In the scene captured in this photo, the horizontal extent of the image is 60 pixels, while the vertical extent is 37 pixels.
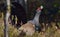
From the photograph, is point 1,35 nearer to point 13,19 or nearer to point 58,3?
point 13,19

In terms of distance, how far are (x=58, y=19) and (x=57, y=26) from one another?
330 mm

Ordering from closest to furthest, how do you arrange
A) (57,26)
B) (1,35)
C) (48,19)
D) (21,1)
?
(1,35), (57,26), (48,19), (21,1)

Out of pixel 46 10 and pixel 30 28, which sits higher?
pixel 46 10

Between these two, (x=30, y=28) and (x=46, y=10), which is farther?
(x=46, y=10)

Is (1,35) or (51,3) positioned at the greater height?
(51,3)

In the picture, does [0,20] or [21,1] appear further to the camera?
[21,1]

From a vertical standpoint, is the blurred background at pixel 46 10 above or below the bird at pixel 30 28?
above

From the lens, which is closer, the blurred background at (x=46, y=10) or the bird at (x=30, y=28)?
the bird at (x=30, y=28)

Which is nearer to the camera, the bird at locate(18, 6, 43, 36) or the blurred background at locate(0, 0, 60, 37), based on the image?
the bird at locate(18, 6, 43, 36)

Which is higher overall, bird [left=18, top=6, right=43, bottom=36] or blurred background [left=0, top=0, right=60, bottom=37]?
blurred background [left=0, top=0, right=60, bottom=37]

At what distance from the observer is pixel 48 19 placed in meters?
6.86

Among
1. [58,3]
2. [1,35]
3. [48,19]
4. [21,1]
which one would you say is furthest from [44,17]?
[1,35]

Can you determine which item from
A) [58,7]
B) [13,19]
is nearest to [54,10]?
[58,7]

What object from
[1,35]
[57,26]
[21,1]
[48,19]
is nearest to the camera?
[1,35]
